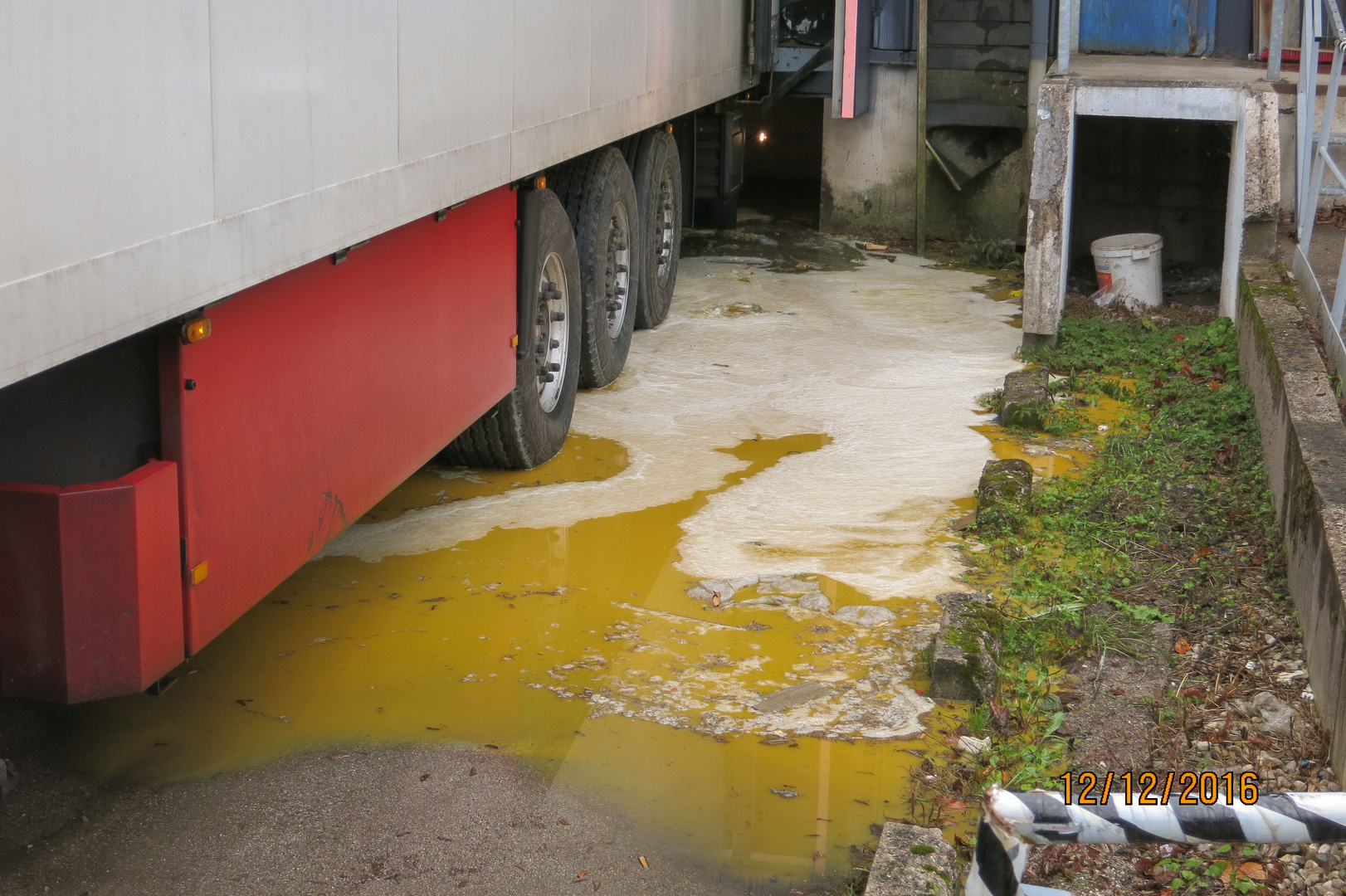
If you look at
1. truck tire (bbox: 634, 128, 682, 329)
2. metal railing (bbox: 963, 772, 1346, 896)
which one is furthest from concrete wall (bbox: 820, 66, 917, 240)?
metal railing (bbox: 963, 772, 1346, 896)

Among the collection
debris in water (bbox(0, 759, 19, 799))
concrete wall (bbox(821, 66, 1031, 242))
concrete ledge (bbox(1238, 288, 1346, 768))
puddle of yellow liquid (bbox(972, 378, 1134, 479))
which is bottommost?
debris in water (bbox(0, 759, 19, 799))

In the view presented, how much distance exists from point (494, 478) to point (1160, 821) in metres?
4.79

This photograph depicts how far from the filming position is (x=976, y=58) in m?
12.3

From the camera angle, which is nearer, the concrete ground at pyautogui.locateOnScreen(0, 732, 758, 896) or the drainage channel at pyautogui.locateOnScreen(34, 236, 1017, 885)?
the concrete ground at pyautogui.locateOnScreen(0, 732, 758, 896)

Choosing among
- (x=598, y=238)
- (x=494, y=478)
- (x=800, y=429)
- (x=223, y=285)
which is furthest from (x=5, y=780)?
(x=598, y=238)

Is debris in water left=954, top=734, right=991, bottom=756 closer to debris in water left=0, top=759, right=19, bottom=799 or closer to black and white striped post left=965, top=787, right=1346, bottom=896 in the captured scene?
black and white striped post left=965, top=787, right=1346, bottom=896

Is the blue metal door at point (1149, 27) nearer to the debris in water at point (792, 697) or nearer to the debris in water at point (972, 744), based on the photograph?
the debris in water at point (792, 697)

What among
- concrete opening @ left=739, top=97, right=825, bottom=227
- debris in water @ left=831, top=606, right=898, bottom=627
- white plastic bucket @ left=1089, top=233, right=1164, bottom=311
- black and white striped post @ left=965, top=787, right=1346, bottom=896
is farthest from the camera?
concrete opening @ left=739, top=97, right=825, bottom=227

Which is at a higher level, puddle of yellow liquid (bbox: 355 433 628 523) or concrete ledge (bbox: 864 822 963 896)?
puddle of yellow liquid (bbox: 355 433 628 523)

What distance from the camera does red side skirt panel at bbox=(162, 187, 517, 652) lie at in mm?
3346

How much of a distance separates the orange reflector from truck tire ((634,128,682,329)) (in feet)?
17.7

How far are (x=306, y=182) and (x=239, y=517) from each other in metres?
0.91

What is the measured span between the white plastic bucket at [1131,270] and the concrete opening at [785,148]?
728cm

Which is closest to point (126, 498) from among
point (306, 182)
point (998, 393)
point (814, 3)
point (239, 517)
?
point (239, 517)
